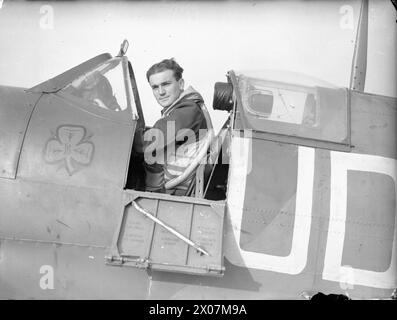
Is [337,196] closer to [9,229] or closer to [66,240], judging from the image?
[66,240]

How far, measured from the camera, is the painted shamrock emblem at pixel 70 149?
2984 mm

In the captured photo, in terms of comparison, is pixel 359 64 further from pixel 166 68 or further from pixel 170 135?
pixel 170 135

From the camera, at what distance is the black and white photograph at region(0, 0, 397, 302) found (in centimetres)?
290

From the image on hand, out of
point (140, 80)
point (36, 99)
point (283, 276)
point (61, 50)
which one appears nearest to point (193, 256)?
point (283, 276)

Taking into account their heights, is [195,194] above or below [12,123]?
below

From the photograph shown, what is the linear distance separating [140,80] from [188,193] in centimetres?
500

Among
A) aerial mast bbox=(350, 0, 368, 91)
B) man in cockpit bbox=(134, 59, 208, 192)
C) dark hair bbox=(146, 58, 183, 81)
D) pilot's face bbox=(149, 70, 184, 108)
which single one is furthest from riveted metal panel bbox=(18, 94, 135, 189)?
aerial mast bbox=(350, 0, 368, 91)
